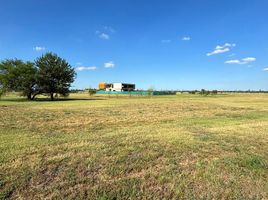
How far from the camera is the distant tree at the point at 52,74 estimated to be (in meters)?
35.5

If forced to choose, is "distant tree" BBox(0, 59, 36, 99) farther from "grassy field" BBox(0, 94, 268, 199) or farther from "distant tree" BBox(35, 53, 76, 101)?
"grassy field" BBox(0, 94, 268, 199)

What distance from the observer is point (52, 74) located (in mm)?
35969

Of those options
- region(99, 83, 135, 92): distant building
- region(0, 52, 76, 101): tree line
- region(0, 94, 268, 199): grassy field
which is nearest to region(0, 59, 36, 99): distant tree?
region(0, 52, 76, 101): tree line

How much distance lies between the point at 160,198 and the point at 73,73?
Answer: 37.1 metres

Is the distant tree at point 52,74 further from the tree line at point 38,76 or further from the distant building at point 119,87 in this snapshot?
the distant building at point 119,87

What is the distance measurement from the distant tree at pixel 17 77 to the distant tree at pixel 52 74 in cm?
134

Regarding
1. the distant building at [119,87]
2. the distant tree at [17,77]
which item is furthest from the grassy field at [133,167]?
the distant building at [119,87]

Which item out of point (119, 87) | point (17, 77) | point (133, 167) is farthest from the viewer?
point (119, 87)

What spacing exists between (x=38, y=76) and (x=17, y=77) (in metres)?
2.95

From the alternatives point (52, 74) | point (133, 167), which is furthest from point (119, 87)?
point (133, 167)

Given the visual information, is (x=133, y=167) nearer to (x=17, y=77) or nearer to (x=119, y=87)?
(x=17, y=77)

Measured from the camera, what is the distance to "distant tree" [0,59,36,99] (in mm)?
33375

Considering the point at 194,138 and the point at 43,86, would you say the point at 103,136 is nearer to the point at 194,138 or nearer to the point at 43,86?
the point at 194,138

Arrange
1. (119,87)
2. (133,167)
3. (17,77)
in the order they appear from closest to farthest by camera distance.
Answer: (133,167)
(17,77)
(119,87)
